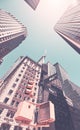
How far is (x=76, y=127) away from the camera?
177 feet

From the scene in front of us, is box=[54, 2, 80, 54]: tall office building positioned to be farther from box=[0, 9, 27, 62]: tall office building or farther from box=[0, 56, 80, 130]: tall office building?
box=[0, 9, 27, 62]: tall office building

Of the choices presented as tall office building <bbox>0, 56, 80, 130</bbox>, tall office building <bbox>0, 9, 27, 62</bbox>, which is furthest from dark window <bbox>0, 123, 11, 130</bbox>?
tall office building <bbox>0, 9, 27, 62</bbox>

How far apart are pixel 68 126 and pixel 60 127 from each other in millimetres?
4236

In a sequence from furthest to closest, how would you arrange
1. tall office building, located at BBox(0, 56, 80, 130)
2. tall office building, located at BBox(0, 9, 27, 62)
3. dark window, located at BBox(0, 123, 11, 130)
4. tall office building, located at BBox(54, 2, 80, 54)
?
tall office building, located at BBox(0, 9, 27, 62) < tall office building, located at BBox(54, 2, 80, 54) < tall office building, located at BBox(0, 56, 80, 130) < dark window, located at BBox(0, 123, 11, 130)

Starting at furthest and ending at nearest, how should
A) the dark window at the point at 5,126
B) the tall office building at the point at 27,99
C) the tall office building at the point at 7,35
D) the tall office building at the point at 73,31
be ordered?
1. the tall office building at the point at 7,35
2. the tall office building at the point at 73,31
3. the tall office building at the point at 27,99
4. the dark window at the point at 5,126

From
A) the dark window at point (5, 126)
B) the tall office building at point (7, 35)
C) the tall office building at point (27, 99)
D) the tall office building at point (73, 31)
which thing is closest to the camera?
the dark window at point (5, 126)

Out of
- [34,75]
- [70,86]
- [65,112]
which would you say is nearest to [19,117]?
[65,112]

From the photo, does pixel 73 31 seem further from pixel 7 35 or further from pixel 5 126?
pixel 5 126

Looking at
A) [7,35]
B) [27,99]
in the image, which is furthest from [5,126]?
[7,35]

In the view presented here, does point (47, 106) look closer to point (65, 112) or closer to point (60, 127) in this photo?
point (60, 127)

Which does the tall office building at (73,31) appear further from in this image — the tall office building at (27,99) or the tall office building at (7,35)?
the tall office building at (7,35)

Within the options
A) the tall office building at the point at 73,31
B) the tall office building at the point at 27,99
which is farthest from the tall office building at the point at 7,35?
the tall office building at the point at 73,31

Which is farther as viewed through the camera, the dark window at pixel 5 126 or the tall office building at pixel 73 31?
the tall office building at pixel 73 31

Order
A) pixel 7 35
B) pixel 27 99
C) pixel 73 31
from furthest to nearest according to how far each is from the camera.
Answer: pixel 7 35, pixel 73 31, pixel 27 99
